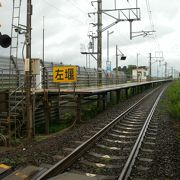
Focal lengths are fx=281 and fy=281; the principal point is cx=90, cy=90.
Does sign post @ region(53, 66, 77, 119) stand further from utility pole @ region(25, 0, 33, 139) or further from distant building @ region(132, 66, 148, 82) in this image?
distant building @ region(132, 66, 148, 82)

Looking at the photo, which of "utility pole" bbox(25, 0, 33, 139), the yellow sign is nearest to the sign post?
the yellow sign

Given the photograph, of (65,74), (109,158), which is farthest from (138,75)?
(109,158)

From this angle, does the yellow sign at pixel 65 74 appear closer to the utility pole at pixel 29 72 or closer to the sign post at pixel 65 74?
the sign post at pixel 65 74

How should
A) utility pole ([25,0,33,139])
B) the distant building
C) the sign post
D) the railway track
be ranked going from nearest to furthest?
the railway track → utility pole ([25,0,33,139]) → the sign post → the distant building

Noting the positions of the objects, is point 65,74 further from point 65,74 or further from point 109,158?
point 109,158

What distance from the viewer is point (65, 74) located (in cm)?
1205

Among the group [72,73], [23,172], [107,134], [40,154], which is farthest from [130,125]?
[23,172]

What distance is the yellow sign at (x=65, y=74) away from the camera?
11.9 meters

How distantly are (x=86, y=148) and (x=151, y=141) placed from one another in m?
2.40

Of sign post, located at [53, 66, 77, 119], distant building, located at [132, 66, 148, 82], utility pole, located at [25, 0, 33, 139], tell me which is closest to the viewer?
utility pole, located at [25, 0, 33, 139]

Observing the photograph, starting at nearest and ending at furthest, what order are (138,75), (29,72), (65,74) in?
(29,72) → (65,74) → (138,75)

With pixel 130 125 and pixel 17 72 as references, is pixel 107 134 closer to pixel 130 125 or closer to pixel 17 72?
pixel 130 125

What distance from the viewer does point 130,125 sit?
452 inches

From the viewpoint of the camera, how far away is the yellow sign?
1190 cm
